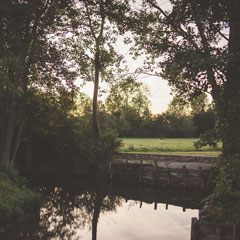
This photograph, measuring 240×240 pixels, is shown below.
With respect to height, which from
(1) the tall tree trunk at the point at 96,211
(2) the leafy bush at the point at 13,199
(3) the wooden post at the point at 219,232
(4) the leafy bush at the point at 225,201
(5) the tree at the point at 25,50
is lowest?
(1) the tall tree trunk at the point at 96,211

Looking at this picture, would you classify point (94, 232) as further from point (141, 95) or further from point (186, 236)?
point (141, 95)

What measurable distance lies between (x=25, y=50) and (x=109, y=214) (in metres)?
9.95

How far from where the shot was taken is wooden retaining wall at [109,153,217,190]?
20547 mm

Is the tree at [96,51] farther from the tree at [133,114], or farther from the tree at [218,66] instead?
the tree at [133,114]

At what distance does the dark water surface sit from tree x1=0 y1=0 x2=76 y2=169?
173 inches

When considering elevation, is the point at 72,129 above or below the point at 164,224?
above

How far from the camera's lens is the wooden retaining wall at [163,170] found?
20547 millimetres

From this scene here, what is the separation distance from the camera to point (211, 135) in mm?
7266

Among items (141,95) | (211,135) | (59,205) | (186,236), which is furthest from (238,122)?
(141,95)

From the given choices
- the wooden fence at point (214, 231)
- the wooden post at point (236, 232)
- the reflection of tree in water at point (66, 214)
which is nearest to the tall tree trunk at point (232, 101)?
the wooden post at point (236, 232)

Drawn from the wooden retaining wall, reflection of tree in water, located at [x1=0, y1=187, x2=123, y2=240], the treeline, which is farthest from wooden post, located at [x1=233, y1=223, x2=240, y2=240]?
the treeline

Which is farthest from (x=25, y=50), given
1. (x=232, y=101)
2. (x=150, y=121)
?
(x=150, y=121)

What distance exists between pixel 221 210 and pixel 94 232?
22.4 feet

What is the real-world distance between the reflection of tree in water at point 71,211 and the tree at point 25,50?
383 cm
